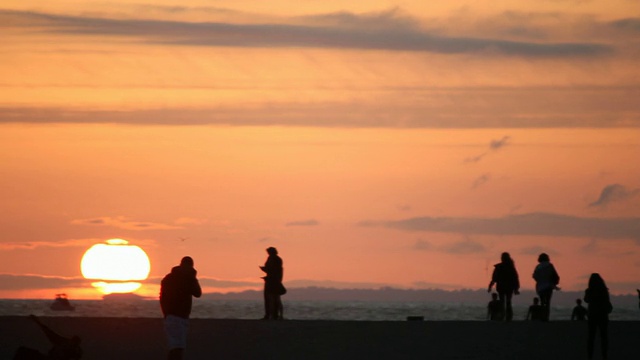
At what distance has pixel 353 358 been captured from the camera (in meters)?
24.2

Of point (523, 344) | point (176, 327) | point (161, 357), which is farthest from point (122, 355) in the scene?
point (523, 344)

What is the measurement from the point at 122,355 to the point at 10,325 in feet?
18.2

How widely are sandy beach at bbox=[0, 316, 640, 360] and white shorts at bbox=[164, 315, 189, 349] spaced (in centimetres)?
285

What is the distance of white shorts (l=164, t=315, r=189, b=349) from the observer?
21.0 meters

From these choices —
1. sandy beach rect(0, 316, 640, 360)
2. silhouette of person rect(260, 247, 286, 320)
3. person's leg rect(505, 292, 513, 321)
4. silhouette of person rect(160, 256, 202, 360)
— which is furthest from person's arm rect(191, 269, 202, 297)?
person's leg rect(505, 292, 513, 321)

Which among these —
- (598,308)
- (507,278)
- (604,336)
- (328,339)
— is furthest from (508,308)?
(604,336)

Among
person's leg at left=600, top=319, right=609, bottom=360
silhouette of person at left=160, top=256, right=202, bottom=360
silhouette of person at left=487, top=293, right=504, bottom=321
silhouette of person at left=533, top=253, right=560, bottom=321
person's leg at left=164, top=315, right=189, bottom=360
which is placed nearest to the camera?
person's leg at left=164, top=315, right=189, bottom=360

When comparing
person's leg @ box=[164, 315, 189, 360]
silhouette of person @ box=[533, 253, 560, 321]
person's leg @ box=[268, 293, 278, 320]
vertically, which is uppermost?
silhouette of person @ box=[533, 253, 560, 321]

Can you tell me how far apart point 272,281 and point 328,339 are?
7.32 m

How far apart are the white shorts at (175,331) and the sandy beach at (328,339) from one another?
2.85m

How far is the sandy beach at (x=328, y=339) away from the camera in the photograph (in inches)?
973

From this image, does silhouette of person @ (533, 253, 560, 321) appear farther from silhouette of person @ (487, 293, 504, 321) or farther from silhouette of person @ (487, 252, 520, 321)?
silhouette of person @ (487, 293, 504, 321)

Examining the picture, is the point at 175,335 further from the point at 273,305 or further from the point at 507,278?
Result: the point at 507,278

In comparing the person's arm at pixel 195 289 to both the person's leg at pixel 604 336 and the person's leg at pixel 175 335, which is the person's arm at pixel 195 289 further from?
the person's leg at pixel 604 336
